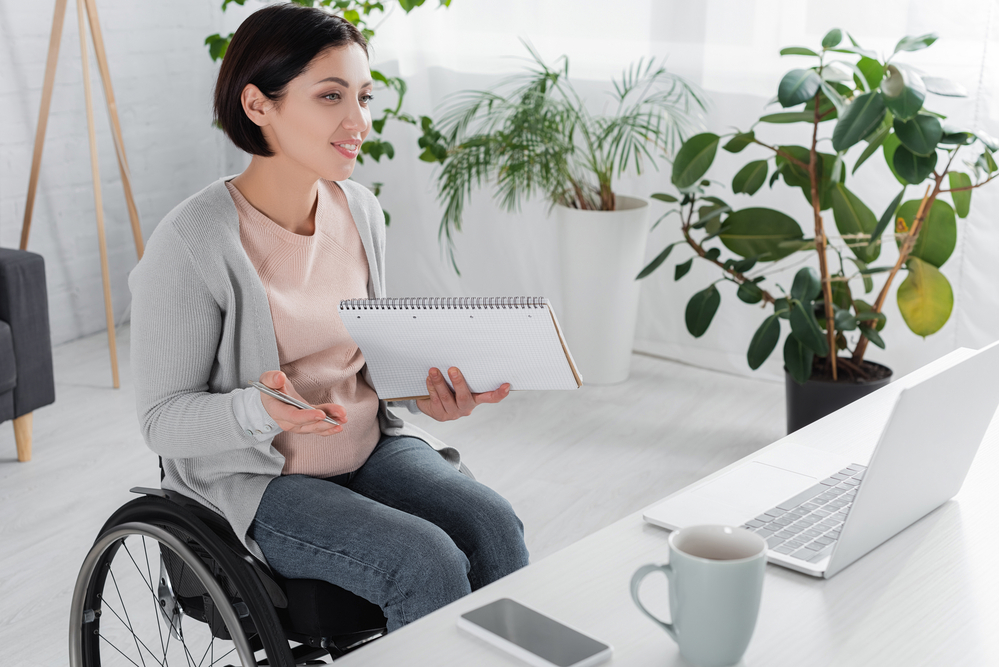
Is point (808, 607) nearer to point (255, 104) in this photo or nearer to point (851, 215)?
point (255, 104)

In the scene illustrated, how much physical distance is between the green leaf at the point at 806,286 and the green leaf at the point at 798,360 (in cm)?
11

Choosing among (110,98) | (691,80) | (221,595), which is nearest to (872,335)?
(691,80)

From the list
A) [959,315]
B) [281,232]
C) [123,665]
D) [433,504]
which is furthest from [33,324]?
[959,315]

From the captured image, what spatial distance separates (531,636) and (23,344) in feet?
7.36

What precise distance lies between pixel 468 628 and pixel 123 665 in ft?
4.34

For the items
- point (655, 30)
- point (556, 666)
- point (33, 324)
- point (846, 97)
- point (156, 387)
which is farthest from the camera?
point (655, 30)

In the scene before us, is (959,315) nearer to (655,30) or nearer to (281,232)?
(655,30)

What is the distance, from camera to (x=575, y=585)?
32.4 inches

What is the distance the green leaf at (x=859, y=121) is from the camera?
225 cm

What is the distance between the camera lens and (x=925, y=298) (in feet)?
8.30

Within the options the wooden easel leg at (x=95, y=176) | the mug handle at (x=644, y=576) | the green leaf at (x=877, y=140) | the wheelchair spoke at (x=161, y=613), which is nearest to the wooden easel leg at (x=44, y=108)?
the wooden easel leg at (x=95, y=176)

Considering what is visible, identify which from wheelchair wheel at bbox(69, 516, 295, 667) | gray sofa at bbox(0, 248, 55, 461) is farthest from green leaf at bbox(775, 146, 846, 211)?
gray sofa at bbox(0, 248, 55, 461)

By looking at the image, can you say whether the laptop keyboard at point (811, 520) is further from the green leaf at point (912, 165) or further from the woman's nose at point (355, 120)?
the green leaf at point (912, 165)

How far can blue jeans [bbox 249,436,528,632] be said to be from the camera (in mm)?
1185
